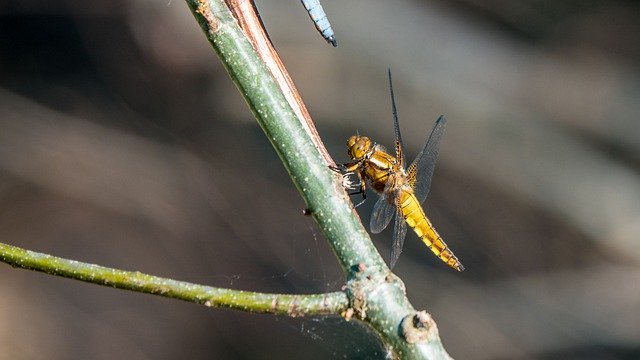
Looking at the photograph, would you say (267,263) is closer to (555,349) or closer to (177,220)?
(177,220)

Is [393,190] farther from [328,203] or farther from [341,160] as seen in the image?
[341,160]

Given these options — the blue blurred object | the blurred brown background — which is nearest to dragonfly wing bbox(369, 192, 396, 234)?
the blue blurred object

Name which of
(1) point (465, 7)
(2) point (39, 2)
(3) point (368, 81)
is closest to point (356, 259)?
(3) point (368, 81)

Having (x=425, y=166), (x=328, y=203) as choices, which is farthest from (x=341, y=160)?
(x=328, y=203)

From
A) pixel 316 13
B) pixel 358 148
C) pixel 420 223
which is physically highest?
pixel 316 13

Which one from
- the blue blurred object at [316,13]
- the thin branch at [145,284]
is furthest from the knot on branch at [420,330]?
the blue blurred object at [316,13]

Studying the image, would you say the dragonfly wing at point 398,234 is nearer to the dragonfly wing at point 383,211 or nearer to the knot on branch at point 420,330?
the dragonfly wing at point 383,211

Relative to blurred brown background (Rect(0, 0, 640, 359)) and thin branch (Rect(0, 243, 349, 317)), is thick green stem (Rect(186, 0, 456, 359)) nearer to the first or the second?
thin branch (Rect(0, 243, 349, 317))
